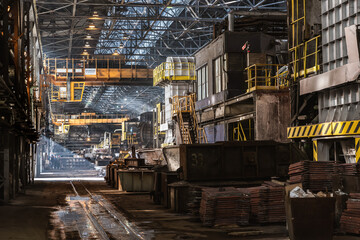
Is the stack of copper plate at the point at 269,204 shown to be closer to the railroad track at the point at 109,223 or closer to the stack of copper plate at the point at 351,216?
the stack of copper plate at the point at 351,216

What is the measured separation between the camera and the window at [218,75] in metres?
21.8

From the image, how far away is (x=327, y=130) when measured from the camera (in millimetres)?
12891

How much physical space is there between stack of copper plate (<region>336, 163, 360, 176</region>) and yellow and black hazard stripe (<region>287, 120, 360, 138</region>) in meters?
1.74

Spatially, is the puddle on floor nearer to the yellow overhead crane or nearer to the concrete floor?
the concrete floor

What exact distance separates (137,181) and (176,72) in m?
16.5

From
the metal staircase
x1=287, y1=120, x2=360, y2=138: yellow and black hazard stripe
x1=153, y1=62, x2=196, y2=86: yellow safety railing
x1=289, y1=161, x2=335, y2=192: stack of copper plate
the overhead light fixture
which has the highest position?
the overhead light fixture

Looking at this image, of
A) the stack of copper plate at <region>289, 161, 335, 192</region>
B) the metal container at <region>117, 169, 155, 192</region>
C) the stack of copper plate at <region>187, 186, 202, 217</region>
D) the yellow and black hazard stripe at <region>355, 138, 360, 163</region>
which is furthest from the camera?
the metal container at <region>117, 169, 155, 192</region>

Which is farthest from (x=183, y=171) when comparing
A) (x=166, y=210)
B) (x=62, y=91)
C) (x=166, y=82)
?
(x=62, y=91)

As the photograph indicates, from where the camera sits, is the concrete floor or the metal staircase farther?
the metal staircase

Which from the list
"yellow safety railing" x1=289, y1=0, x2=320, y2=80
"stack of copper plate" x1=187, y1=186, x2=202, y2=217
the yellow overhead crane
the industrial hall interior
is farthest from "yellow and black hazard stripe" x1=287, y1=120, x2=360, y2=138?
the yellow overhead crane

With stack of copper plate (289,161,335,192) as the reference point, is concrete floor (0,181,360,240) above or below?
below

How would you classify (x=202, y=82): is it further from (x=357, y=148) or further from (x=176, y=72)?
(x=357, y=148)

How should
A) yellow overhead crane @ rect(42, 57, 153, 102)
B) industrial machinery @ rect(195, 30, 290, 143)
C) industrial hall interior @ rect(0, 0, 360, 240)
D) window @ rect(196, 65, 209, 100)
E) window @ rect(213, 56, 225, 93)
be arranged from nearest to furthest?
industrial hall interior @ rect(0, 0, 360, 240) < industrial machinery @ rect(195, 30, 290, 143) < window @ rect(213, 56, 225, 93) < window @ rect(196, 65, 209, 100) < yellow overhead crane @ rect(42, 57, 153, 102)

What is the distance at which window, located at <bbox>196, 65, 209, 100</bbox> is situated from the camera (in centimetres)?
2409
